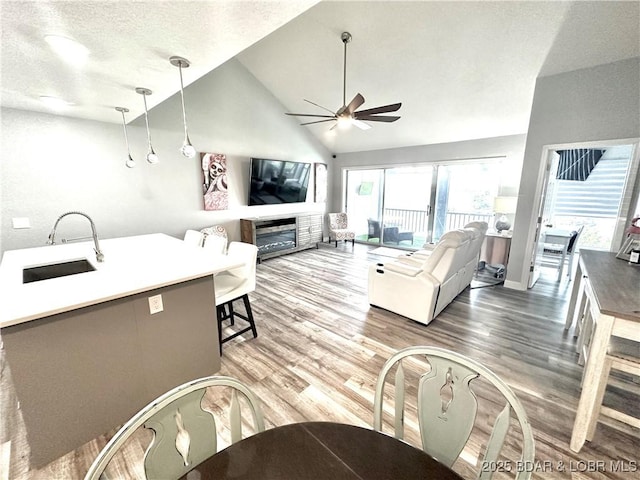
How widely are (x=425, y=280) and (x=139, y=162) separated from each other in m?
4.30

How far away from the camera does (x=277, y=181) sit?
18.5 ft

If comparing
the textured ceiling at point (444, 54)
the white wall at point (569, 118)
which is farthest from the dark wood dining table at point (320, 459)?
the white wall at point (569, 118)

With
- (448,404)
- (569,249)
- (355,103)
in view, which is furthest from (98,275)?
(569,249)

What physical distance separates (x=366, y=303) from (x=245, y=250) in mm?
1809

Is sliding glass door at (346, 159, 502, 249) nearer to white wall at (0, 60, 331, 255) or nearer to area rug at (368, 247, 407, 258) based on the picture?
area rug at (368, 247, 407, 258)

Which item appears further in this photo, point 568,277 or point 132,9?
point 568,277

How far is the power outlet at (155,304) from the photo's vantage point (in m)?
1.67

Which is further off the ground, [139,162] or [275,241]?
[139,162]

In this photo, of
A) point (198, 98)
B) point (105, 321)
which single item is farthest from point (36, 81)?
point (198, 98)

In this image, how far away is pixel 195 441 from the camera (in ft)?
2.73

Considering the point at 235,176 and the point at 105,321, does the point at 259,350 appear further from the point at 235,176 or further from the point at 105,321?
the point at 235,176

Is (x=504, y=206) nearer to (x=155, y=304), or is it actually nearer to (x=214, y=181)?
(x=155, y=304)

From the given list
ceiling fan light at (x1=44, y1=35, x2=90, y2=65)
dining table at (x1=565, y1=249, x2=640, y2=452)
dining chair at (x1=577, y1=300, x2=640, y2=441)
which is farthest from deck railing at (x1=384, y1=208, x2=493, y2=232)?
ceiling fan light at (x1=44, y1=35, x2=90, y2=65)

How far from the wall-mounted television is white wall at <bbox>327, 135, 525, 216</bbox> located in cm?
125
